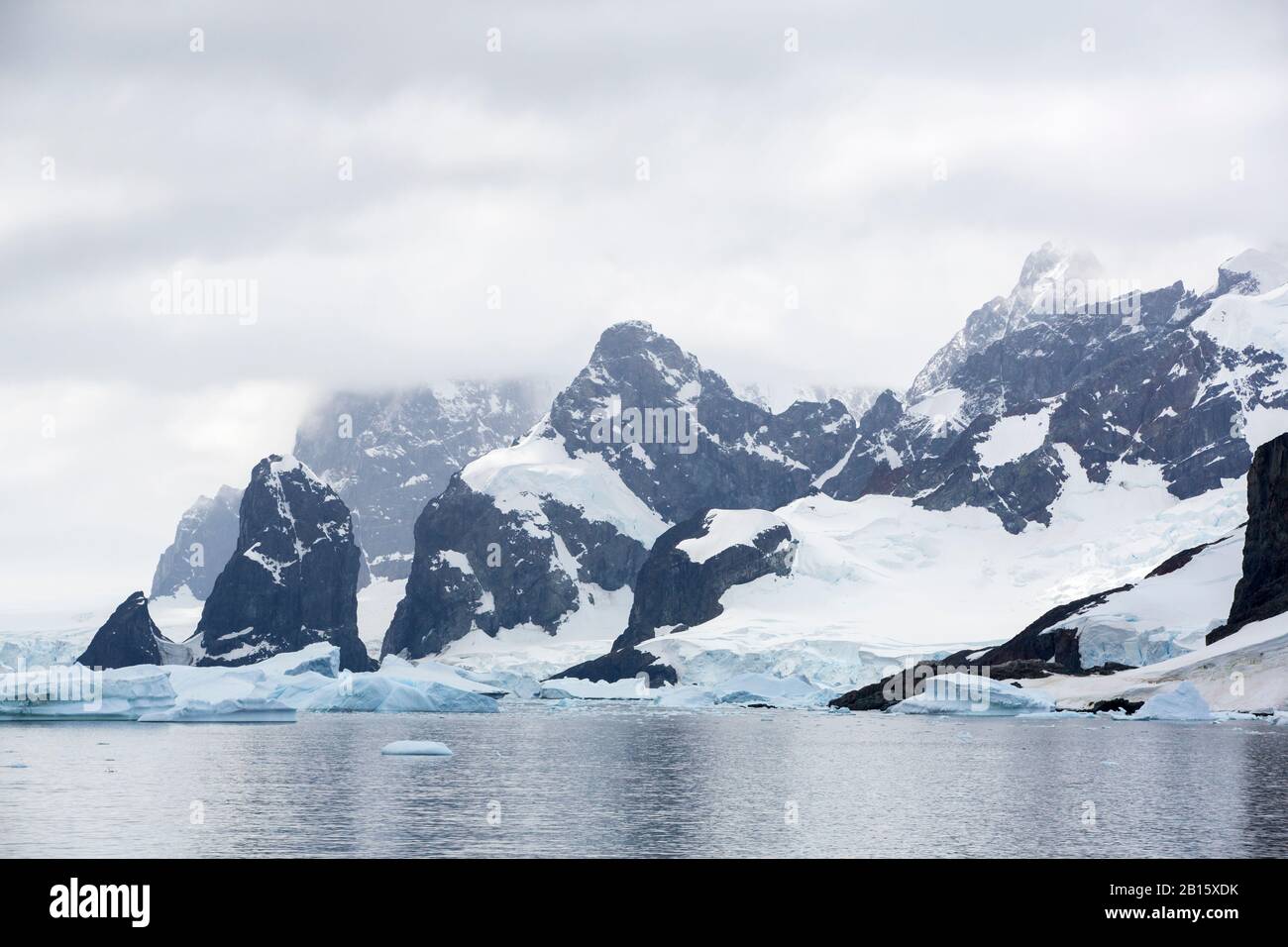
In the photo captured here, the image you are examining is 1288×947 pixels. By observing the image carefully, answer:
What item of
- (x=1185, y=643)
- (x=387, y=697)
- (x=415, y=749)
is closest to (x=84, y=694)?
(x=387, y=697)

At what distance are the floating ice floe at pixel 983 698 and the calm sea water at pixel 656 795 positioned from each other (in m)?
37.5

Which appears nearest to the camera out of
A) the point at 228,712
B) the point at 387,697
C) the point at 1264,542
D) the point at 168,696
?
the point at 228,712

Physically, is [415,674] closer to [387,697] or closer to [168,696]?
[387,697]

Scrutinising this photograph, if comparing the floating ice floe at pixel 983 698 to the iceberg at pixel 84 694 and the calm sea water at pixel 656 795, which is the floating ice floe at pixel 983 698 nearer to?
the calm sea water at pixel 656 795

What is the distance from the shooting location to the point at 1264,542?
157 m

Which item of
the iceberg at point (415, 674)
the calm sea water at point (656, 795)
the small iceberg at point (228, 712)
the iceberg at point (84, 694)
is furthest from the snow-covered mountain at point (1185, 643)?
the iceberg at point (84, 694)

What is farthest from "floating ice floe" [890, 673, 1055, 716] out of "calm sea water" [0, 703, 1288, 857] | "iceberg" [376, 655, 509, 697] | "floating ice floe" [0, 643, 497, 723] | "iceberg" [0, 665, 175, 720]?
→ "iceberg" [0, 665, 175, 720]

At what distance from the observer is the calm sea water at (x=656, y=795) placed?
4444 cm

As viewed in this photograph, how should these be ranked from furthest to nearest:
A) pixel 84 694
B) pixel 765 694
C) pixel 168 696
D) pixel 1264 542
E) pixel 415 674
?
pixel 765 694, pixel 415 674, pixel 1264 542, pixel 168 696, pixel 84 694

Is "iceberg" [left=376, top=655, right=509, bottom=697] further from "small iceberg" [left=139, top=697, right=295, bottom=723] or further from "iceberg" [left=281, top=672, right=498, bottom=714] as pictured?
"small iceberg" [left=139, top=697, right=295, bottom=723]

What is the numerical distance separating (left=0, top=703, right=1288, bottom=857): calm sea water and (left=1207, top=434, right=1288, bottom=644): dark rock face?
52.9 metres

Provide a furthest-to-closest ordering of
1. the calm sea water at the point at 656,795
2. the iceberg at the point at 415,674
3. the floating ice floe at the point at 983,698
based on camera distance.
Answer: the iceberg at the point at 415,674
the floating ice floe at the point at 983,698
the calm sea water at the point at 656,795

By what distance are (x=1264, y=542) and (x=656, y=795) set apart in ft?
393

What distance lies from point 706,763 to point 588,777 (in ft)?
40.3
